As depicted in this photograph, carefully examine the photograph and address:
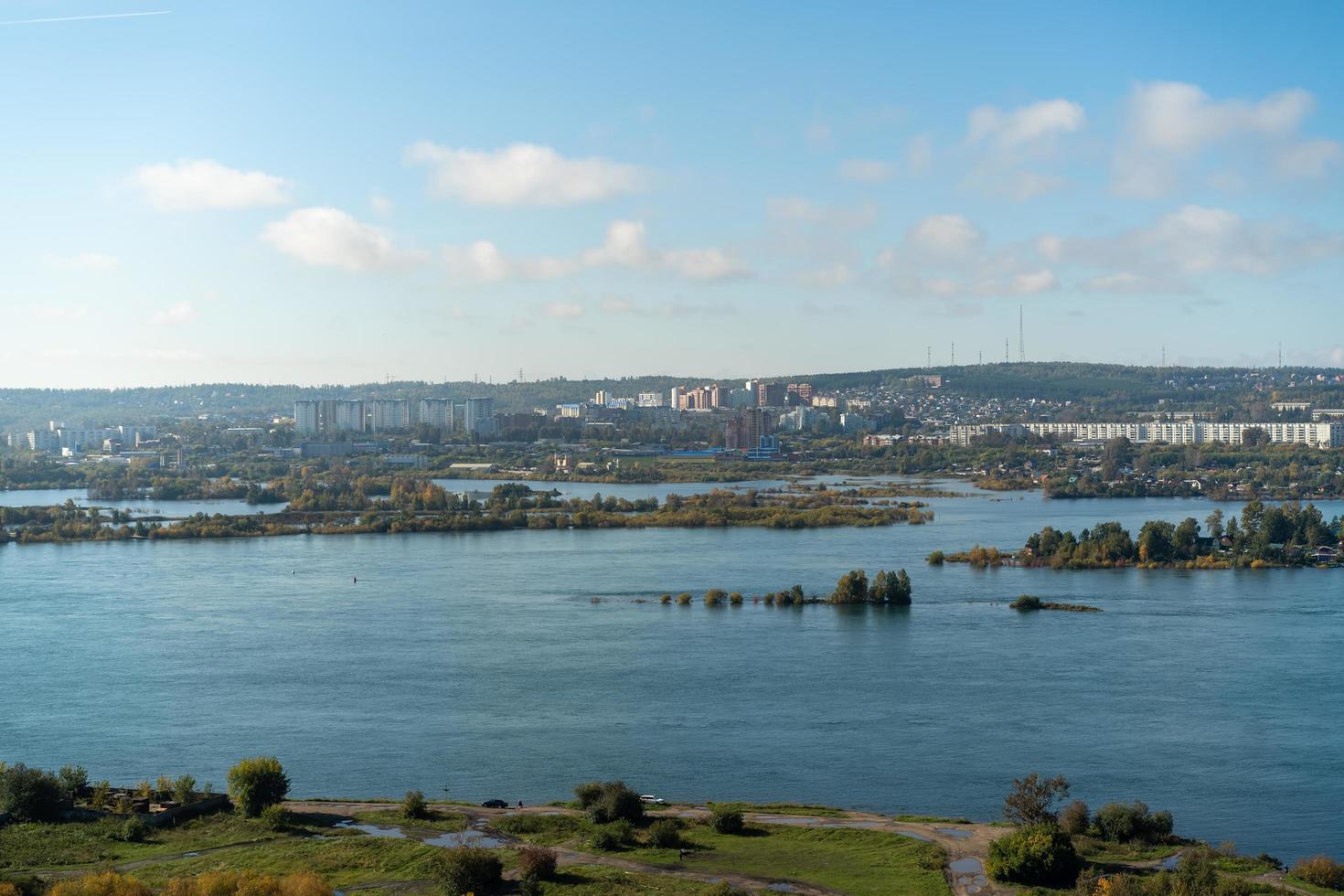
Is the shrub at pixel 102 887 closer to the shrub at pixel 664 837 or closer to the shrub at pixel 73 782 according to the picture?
the shrub at pixel 73 782

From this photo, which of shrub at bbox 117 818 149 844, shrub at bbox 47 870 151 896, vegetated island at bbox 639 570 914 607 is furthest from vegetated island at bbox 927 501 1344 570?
shrub at bbox 47 870 151 896

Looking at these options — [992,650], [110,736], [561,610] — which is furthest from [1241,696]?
[110,736]

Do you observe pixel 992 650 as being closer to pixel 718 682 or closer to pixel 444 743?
pixel 718 682

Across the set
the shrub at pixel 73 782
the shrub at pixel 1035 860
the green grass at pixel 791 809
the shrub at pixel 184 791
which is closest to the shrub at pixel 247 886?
the shrub at pixel 184 791

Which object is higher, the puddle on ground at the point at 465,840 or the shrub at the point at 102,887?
the shrub at the point at 102,887

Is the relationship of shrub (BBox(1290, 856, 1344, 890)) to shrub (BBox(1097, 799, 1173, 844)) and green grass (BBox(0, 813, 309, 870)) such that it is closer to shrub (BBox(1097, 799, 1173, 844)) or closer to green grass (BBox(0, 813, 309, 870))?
shrub (BBox(1097, 799, 1173, 844))
